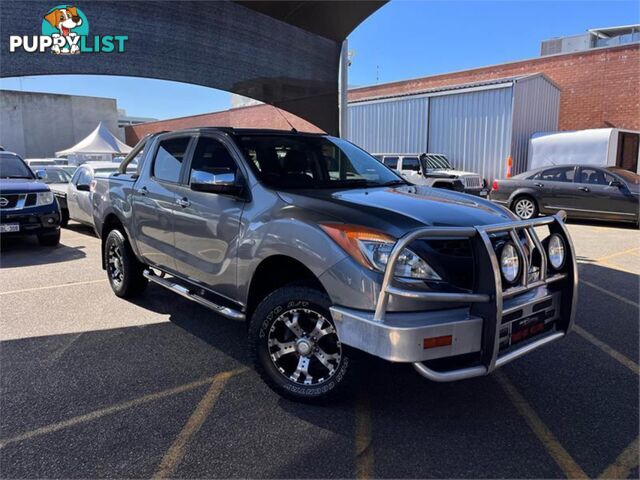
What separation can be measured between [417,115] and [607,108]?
697 centimetres

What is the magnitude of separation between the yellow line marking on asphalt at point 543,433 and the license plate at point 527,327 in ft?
1.76

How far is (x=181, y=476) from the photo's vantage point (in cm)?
258

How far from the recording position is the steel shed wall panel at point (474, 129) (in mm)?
17047

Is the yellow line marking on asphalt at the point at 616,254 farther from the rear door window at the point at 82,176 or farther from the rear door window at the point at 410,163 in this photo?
the rear door window at the point at 82,176

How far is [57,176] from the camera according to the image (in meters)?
12.7

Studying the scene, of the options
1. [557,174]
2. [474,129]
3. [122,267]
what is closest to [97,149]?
[474,129]

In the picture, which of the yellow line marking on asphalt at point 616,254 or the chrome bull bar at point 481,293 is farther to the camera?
the yellow line marking on asphalt at point 616,254

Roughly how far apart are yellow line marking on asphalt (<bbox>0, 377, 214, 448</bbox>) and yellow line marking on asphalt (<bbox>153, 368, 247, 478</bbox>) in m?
0.12

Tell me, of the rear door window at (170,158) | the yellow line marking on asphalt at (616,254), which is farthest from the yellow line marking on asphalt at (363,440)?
the yellow line marking on asphalt at (616,254)

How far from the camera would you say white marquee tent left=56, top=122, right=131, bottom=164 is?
2830cm

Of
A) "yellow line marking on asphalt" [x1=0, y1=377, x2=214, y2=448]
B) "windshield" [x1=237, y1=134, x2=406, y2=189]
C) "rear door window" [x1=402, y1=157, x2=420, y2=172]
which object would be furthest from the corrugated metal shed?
"yellow line marking on asphalt" [x1=0, y1=377, x2=214, y2=448]

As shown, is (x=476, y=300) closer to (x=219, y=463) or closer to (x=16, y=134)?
(x=219, y=463)

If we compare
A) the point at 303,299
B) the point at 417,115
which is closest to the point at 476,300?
the point at 303,299

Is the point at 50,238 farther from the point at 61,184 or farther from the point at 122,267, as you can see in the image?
the point at 122,267
